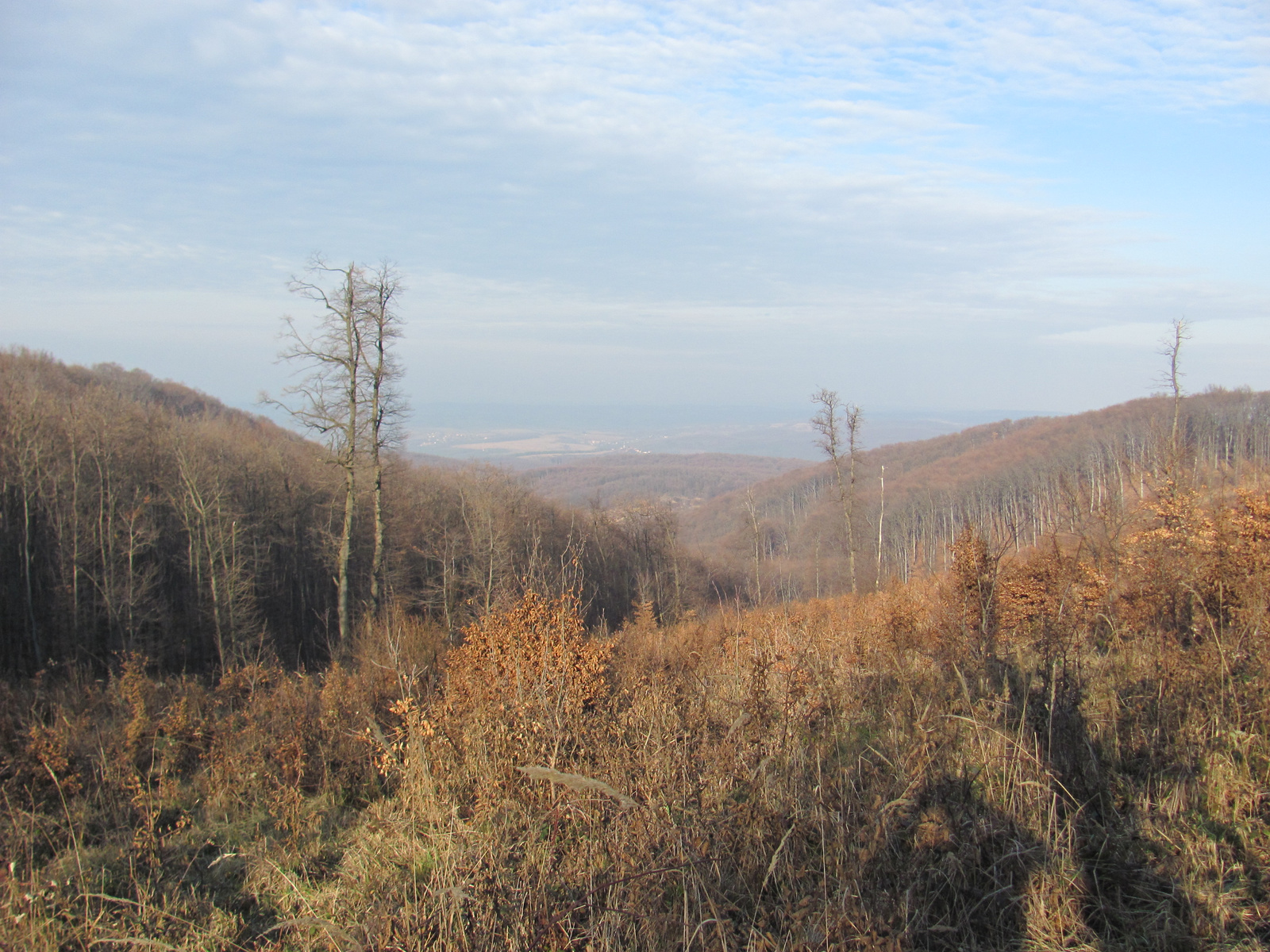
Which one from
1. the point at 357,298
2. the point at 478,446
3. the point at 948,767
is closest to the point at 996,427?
the point at 478,446

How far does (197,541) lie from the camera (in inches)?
1198

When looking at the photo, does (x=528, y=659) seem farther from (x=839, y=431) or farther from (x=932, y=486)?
(x=932, y=486)

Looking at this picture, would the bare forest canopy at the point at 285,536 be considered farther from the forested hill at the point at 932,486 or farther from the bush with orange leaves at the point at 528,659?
the forested hill at the point at 932,486

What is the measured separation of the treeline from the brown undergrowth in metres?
13.3

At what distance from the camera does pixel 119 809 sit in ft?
18.7

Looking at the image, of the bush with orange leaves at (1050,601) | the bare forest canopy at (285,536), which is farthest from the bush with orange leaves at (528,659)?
the bush with orange leaves at (1050,601)

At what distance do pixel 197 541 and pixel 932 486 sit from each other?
7510 cm

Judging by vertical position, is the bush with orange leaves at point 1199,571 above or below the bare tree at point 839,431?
below

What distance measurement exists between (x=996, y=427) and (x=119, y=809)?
136 meters

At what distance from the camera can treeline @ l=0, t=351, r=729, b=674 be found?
27.4 metres

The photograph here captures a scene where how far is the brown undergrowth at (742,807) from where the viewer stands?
280 cm

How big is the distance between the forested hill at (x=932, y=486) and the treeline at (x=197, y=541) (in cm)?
1442

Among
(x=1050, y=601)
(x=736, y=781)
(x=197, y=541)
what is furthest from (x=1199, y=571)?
(x=197, y=541)

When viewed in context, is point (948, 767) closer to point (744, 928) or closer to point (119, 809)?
point (744, 928)
